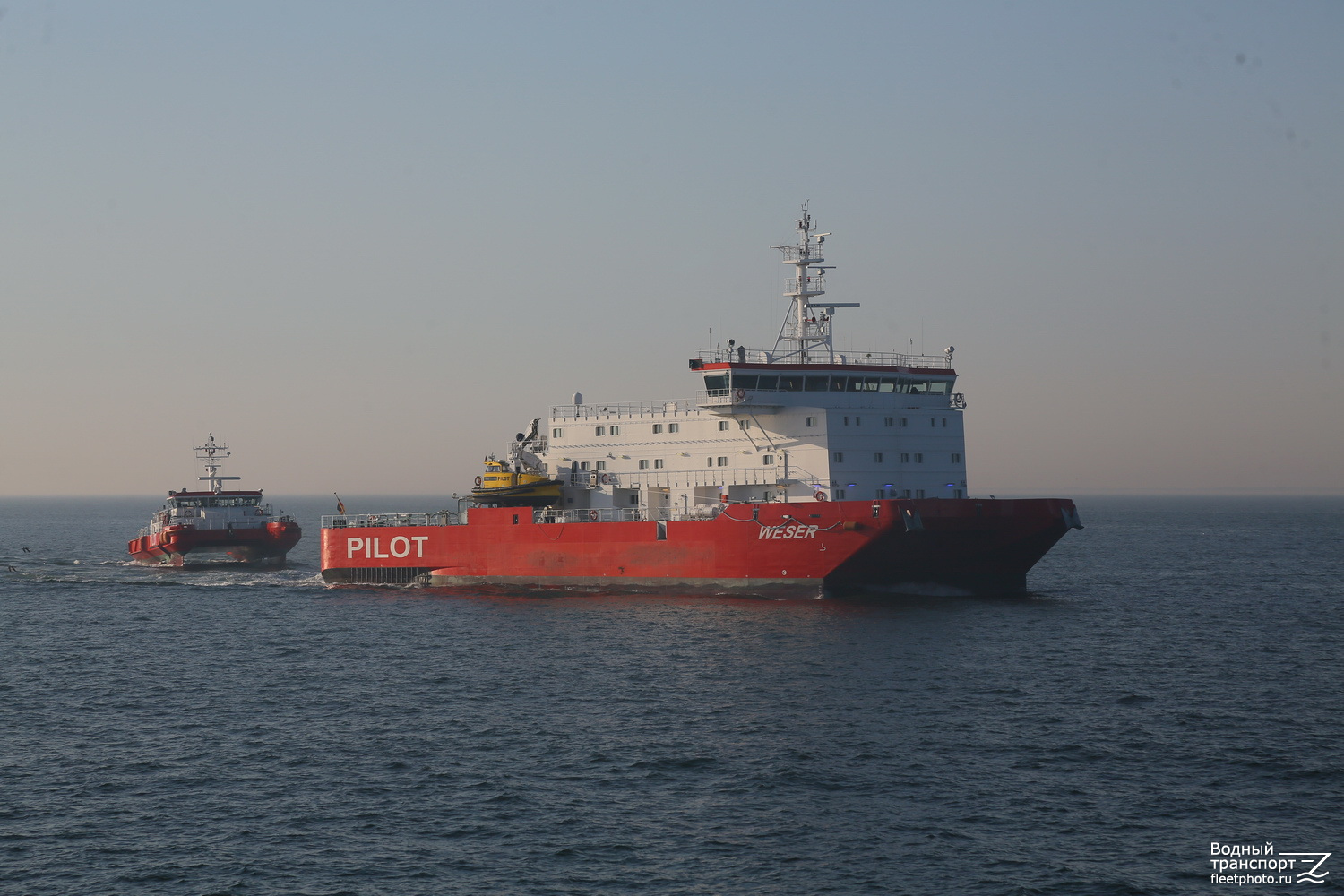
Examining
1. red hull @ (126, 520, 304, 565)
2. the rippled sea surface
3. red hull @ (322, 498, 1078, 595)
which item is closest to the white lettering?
red hull @ (322, 498, 1078, 595)

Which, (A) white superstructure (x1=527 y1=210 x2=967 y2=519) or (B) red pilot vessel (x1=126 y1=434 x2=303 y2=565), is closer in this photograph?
(A) white superstructure (x1=527 y1=210 x2=967 y2=519)

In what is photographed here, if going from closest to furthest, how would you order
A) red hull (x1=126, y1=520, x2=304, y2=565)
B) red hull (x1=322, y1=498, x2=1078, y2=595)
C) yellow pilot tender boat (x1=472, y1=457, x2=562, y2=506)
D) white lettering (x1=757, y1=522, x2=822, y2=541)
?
red hull (x1=322, y1=498, x2=1078, y2=595) < white lettering (x1=757, y1=522, x2=822, y2=541) < yellow pilot tender boat (x1=472, y1=457, x2=562, y2=506) < red hull (x1=126, y1=520, x2=304, y2=565)

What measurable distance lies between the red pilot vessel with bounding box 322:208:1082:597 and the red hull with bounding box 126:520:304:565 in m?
21.9

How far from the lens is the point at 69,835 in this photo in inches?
757

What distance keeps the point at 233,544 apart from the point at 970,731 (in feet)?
179

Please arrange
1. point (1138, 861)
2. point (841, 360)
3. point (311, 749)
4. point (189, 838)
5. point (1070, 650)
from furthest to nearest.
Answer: point (841, 360), point (1070, 650), point (311, 749), point (189, 838), point (1138, 861)

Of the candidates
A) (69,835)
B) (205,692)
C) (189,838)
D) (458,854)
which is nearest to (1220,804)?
(458,854)

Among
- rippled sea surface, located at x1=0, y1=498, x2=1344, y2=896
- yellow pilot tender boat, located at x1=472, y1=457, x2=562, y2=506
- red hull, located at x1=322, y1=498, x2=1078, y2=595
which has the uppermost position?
yellow pilot tender boat, located at x1=472, y1=457, x2=562, y2=506

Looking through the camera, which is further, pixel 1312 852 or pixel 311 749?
pixel 311 749

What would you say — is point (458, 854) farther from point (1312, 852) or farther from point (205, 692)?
point (205, 692)

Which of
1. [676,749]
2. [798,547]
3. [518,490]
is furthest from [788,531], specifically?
[676,749]

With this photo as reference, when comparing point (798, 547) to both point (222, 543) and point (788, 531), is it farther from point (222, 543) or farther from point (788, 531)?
point (222, 543)

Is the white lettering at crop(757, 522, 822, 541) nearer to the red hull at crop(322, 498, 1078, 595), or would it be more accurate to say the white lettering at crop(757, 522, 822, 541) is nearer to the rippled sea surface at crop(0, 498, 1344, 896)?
the red hull at crop(322, 498, 1078, 595)

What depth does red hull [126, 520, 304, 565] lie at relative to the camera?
68.0 m
